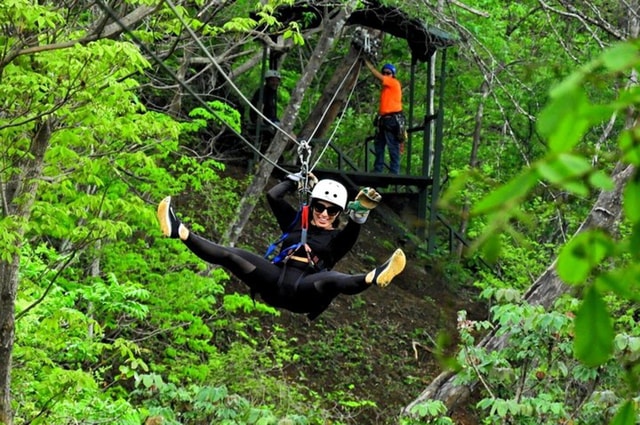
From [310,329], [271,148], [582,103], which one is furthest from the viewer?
[310,329]

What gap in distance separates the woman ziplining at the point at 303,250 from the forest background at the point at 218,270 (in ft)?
2.87

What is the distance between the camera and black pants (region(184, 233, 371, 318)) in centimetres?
809

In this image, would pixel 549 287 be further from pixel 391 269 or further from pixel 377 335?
pixel 377 335

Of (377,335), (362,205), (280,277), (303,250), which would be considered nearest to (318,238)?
(303,250)

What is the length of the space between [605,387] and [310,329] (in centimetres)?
947

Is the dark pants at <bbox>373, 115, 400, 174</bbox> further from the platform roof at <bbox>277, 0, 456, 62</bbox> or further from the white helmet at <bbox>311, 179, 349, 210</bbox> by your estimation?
the white helmet at <bbox>311, 179, 349, 210</bbox>

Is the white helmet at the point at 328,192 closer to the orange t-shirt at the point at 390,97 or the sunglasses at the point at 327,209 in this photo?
the sunglasses at the point at 327,209

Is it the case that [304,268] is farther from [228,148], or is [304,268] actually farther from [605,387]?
[228,148]

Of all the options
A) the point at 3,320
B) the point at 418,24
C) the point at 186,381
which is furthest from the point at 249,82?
the point at 3,320

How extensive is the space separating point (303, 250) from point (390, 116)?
928cm

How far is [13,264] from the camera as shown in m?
9.19

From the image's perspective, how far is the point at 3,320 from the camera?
360 inches

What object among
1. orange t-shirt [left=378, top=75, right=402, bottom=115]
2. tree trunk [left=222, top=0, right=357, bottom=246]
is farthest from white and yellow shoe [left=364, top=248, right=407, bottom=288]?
orange t-shirt [left=378, top=75, right=402, bottom=115]

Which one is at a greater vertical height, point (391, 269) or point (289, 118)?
point (391, 269)
